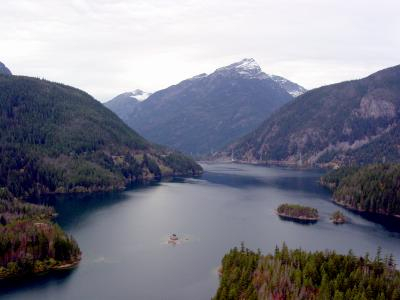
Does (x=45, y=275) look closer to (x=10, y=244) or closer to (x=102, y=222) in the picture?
(x=10, y=244)

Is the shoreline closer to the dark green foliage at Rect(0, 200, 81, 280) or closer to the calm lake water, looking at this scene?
the dark green foliage at Rect(0, 200, 81, 280)

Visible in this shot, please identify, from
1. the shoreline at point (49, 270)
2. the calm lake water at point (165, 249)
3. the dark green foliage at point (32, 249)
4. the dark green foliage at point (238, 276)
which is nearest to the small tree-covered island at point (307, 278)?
the dark green foliage at point (238, 276)

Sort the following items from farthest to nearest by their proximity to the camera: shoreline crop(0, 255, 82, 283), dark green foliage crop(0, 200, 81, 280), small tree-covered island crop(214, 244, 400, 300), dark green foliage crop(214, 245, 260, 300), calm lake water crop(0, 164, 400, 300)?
1. dark green foliage crop(0, 200, 81, 280)
2. shoreline crop(0, 255, 82, 283)
3. calm lake water crop(0, 164, 400, 300)
4. dark green foliage crop(214, 245, 260, 300)
5. small tree-covered island crop(214, 244, 400, 300)

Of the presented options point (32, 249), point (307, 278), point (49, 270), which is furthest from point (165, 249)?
point (307, 278)

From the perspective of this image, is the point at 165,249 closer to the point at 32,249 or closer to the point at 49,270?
the point at 49,270

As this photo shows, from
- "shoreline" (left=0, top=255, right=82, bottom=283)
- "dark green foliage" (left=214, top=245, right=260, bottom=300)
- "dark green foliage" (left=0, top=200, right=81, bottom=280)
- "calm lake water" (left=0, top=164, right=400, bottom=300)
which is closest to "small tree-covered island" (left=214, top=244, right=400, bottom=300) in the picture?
"dark green foliage" (left=214, top=245, right=260, bottom=300)

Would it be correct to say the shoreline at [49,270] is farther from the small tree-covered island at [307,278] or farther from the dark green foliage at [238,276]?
the small tree-covered island at [307,278]

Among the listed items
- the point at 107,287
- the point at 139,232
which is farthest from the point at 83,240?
the point at 107,287

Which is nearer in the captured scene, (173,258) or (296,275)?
(296,275)
